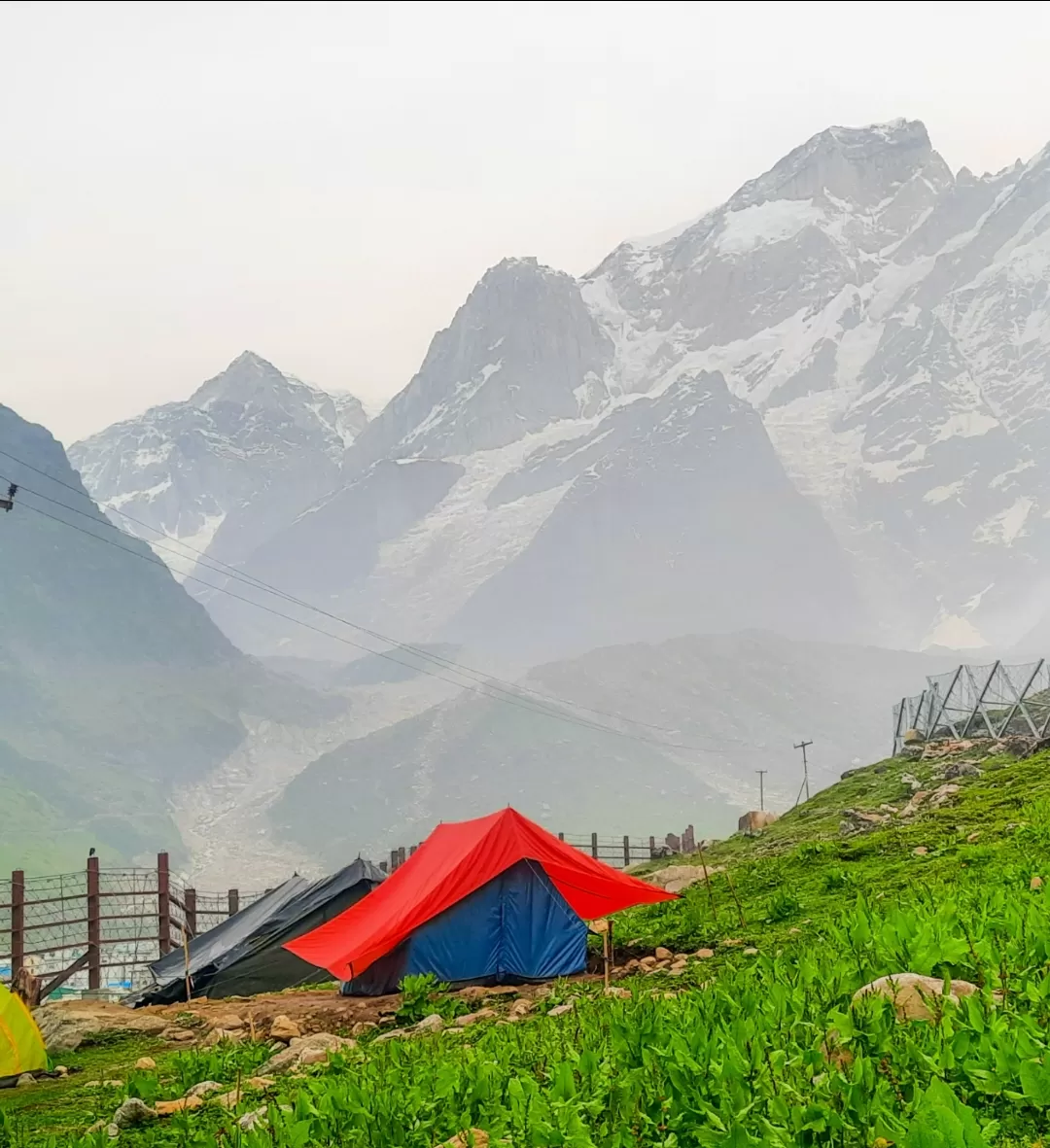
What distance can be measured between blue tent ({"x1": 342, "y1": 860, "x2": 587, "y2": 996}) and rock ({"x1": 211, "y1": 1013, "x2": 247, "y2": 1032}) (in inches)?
69.9

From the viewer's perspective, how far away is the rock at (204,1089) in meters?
7.59

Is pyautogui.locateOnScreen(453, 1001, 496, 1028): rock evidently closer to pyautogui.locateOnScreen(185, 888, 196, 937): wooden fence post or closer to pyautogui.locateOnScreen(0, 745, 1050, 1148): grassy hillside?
pyautogui.locateOnScreen(0, 745, 1050, 1148): grassy hillside

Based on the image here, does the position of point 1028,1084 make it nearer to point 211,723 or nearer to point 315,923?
point 315,923

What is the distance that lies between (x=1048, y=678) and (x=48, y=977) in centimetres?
2762

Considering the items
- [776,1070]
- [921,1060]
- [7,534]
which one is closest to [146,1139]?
[776,1070]

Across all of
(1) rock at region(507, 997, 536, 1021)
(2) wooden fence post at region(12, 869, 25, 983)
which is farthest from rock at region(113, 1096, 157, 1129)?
(2) wooden fence post at region(12, 869, 25, 983)

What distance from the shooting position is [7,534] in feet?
572

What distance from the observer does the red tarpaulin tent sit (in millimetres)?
13406

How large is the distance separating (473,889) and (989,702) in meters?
21.7

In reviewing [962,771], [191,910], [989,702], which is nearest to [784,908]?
[962,771]

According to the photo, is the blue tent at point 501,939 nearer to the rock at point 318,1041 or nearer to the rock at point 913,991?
the rock at point 318,1041

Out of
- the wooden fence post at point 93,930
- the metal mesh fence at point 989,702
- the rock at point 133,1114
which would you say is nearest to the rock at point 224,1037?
the rock at point 133,1114

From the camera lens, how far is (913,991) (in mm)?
5113

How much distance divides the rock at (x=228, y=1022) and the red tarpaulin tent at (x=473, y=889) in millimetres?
1090
